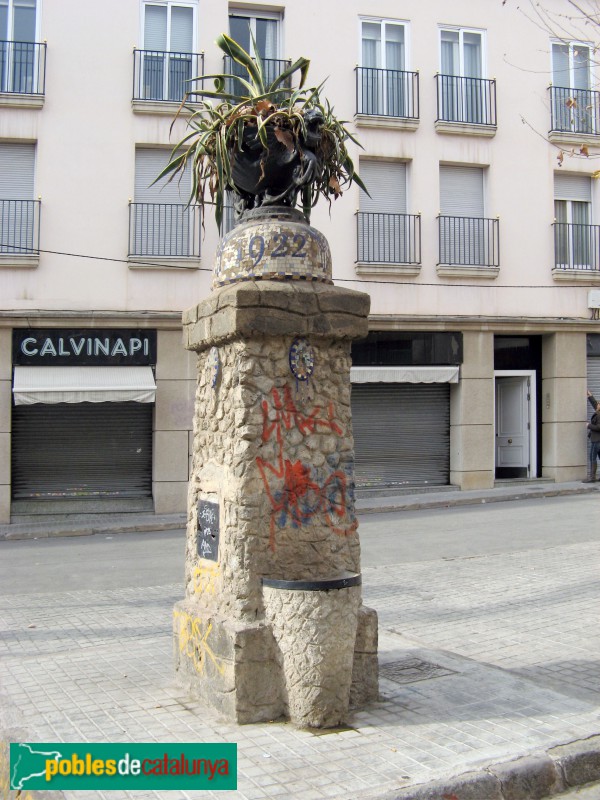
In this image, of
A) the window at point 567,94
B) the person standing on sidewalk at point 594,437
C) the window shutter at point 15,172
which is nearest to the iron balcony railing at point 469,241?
the window at point 567,94

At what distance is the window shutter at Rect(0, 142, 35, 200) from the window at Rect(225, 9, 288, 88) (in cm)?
463

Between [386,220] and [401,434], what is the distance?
4662 mm

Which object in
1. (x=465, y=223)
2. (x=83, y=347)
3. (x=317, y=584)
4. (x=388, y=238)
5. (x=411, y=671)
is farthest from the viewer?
(x=465, y=223)

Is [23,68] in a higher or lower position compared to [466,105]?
lower

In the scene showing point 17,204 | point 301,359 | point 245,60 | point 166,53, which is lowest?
point 301,359

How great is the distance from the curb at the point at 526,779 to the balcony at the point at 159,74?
15.5m

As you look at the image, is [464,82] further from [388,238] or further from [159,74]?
[159,74]

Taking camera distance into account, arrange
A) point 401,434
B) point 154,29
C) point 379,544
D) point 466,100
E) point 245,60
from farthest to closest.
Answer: point 466,100
point 401,434
point 154,29
point 379,544
point 245,60

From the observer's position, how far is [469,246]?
1877 cm

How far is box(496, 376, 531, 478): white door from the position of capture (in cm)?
1975

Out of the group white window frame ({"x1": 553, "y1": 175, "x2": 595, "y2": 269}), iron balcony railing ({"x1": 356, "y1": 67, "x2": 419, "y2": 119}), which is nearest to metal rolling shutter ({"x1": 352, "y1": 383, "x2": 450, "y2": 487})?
white window frame ({"x1": 553, "y1": 175, "x2": 595, "y2": 269})

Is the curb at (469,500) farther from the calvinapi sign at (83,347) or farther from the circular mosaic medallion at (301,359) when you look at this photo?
the circular mosaic medallion at (301,359)

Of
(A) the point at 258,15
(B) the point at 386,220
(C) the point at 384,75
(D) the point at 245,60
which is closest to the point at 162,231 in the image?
(B) the point at 386,220

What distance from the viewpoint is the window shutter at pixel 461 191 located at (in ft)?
61.9
